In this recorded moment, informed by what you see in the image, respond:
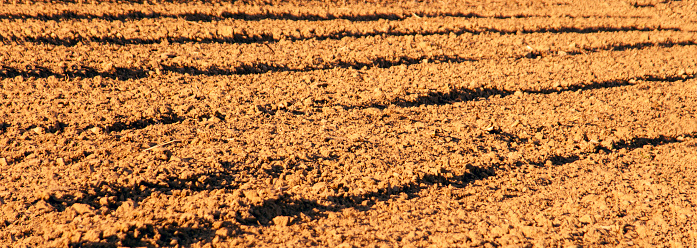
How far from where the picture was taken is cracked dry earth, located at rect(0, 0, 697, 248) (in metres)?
2.41

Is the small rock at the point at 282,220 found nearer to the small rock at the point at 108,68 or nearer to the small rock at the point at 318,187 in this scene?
the small rock at the point at 318,187

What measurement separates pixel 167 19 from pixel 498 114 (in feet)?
12.1

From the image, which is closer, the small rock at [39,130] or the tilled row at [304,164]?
the tilled row at [304,164]

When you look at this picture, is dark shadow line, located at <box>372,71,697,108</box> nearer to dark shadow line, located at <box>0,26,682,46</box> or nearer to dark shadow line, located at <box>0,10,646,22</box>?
dark shadow line, located at <box>0,26,682,46</box>

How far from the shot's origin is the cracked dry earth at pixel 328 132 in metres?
2.41

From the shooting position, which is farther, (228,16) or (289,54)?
(228,16)

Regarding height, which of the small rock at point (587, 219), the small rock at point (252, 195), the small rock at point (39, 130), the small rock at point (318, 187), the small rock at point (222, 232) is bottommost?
the small rock at point (222, 232)

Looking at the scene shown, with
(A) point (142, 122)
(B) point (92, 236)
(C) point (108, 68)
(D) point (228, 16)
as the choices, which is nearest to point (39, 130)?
(A) point (142, 122)

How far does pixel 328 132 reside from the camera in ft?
11.1

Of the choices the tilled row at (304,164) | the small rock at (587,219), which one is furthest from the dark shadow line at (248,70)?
the small rock at (587,219)

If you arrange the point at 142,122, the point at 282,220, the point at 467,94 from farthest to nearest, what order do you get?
1. the point at 467,94
2. the point at 142,122
3. the point at 282,220

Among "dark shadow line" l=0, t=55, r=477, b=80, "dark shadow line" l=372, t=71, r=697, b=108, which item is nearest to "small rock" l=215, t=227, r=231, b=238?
"dark shadow line" l=372, t=71, r=697, b=108

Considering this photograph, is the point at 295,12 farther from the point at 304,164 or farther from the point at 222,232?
the point at 222,232

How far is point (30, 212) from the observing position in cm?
232
